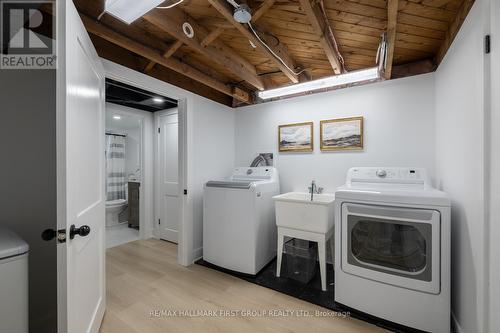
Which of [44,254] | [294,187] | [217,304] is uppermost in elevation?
[294,187]

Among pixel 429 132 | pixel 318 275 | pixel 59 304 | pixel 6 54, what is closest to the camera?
pixel 59 304

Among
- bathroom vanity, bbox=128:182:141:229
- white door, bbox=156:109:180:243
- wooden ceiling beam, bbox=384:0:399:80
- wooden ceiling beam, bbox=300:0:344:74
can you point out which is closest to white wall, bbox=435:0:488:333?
wooden ceiling beam, bbox=384:0:399:80

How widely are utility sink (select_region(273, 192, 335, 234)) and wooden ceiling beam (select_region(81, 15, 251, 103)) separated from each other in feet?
5.13

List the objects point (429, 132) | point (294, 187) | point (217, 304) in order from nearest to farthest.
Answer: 1. point (217, 304)
2. point (429, 132)
3. point (294, 187)

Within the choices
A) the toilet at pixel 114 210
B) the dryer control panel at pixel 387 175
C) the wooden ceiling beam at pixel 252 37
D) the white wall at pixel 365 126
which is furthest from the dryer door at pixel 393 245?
the toilet at pixel 114 210

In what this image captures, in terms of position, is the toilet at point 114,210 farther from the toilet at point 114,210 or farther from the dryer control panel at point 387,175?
the dryer control panel at point 387,175

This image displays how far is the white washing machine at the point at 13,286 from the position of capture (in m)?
0.99

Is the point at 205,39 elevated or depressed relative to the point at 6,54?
elevated

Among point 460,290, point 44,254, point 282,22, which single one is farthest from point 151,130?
point 460,290

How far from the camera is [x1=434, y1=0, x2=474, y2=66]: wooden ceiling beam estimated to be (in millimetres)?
1366

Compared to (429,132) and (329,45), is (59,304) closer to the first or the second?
(329,45)

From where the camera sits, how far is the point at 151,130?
12.0 feet

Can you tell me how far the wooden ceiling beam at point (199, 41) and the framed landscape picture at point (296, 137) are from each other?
2.36 feet

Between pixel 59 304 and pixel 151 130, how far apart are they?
120 inches
